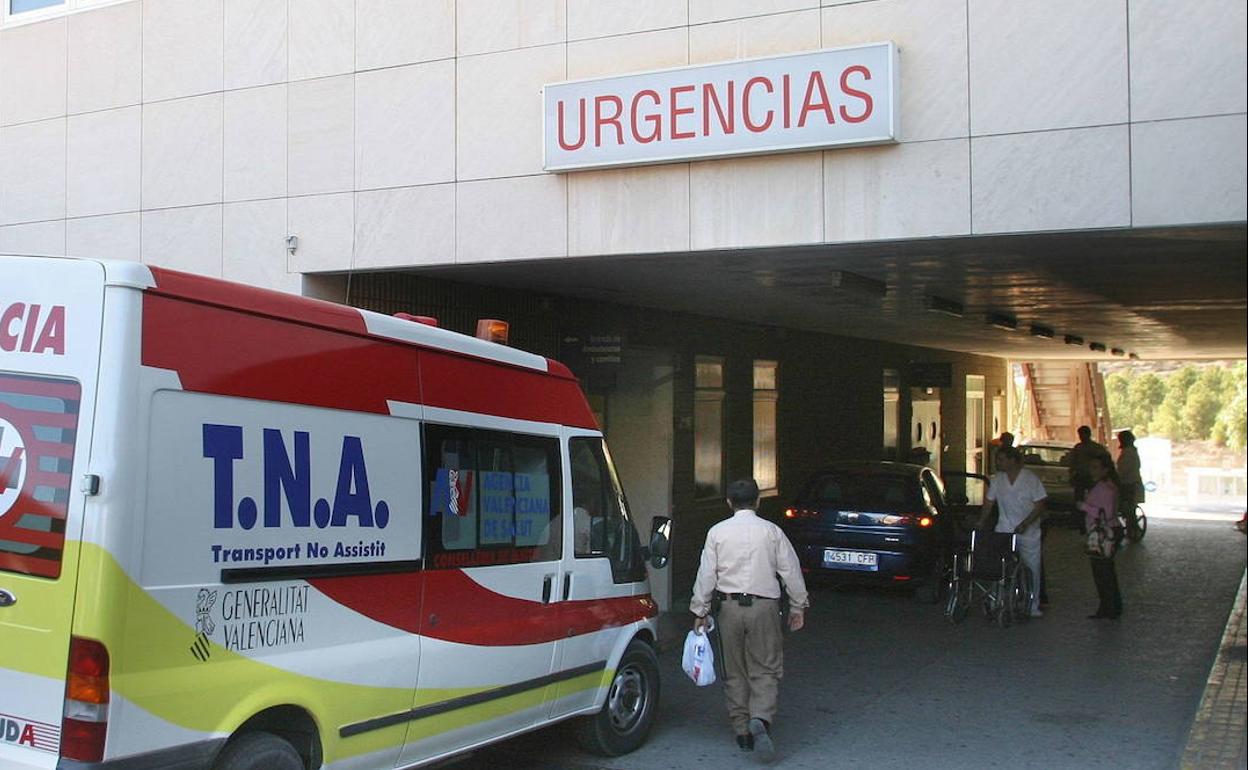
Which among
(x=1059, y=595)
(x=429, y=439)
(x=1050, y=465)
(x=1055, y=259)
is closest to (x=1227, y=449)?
(x=1050, y=465)

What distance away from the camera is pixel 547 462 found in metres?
6.62

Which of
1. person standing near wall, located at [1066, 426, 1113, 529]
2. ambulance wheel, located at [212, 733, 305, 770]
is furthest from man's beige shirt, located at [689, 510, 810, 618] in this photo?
person standing near wall, located at [1066, 426, 1113, 529]

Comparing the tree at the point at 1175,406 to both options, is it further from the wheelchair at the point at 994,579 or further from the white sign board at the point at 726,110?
the white sign board at the point at 726,110

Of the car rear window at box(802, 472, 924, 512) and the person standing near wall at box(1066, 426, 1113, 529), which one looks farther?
the person standing near wall at box(1066, 426, 1113, 529)

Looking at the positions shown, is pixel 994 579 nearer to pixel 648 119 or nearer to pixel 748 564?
pixel 748 564

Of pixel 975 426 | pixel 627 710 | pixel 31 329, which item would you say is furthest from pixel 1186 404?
pixel 31 329

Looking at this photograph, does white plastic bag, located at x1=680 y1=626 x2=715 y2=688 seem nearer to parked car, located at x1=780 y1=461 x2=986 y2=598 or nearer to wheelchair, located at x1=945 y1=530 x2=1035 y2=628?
wheelchair, located at x1=945 y1=530 x2=1035 y2=628

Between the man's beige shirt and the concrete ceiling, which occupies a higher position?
the concrete ceiling

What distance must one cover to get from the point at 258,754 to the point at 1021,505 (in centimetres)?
904

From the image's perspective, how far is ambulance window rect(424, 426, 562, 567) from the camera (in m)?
5.71

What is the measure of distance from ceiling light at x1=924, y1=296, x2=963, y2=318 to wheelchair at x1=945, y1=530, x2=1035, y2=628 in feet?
8.83

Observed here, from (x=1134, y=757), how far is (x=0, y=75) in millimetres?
11091

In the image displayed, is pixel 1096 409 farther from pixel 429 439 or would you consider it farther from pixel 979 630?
pixel 429 439

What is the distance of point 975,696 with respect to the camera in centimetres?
905
